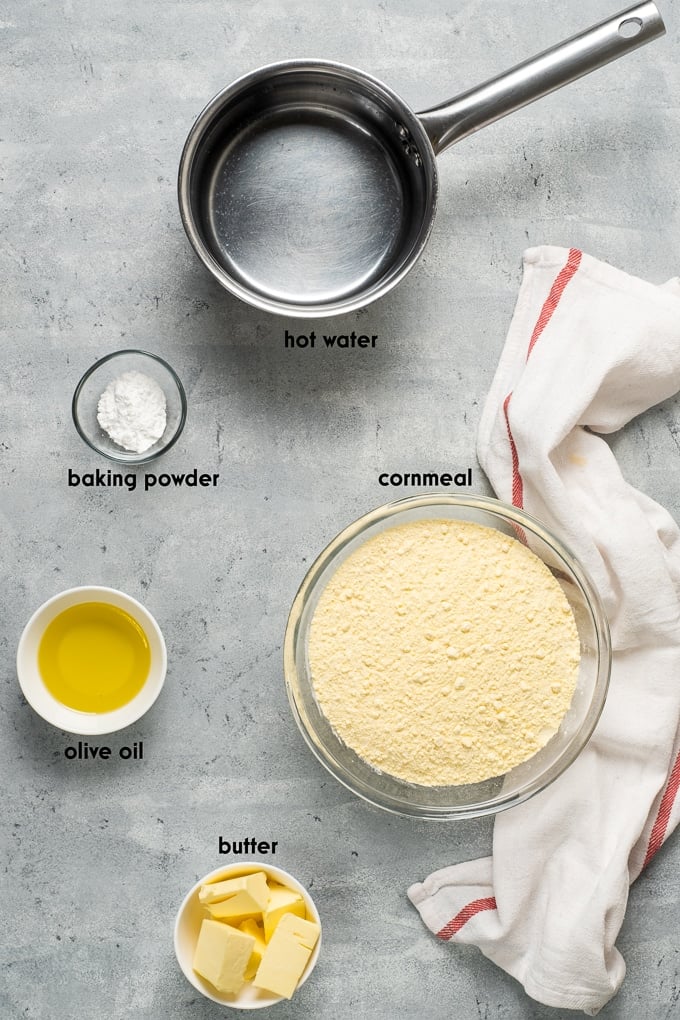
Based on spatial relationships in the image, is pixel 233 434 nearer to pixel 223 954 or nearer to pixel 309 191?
pixel 309 191

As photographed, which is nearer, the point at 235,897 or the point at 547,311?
the point at 235,897

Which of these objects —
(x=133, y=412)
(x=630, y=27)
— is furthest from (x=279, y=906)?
(x=630, y=27)

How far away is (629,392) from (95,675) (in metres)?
0.82

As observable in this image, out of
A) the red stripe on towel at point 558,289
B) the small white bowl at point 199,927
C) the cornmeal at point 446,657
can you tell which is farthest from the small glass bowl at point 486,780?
the red stripe on towel at point 558,289

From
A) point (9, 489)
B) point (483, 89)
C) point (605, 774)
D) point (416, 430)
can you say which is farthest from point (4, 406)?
point (605, 774)

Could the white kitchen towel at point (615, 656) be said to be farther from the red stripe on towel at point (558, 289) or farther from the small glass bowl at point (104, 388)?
the small glass bowl at point (104, 388)

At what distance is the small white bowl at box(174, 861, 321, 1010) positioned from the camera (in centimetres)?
110

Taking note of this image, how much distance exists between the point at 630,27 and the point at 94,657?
42.4 inches

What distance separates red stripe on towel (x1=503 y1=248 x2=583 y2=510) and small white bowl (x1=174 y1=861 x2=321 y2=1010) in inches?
23.1

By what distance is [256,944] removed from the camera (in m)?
1.11

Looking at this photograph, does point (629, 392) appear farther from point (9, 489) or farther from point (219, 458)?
point (9, 489)

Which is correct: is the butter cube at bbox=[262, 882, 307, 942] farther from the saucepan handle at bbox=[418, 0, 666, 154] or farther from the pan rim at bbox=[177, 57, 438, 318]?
the saucepan handle at bbox=[418, 0, 666, 154]

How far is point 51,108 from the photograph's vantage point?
122 centimetres

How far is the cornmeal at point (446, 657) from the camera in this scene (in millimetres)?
1047
